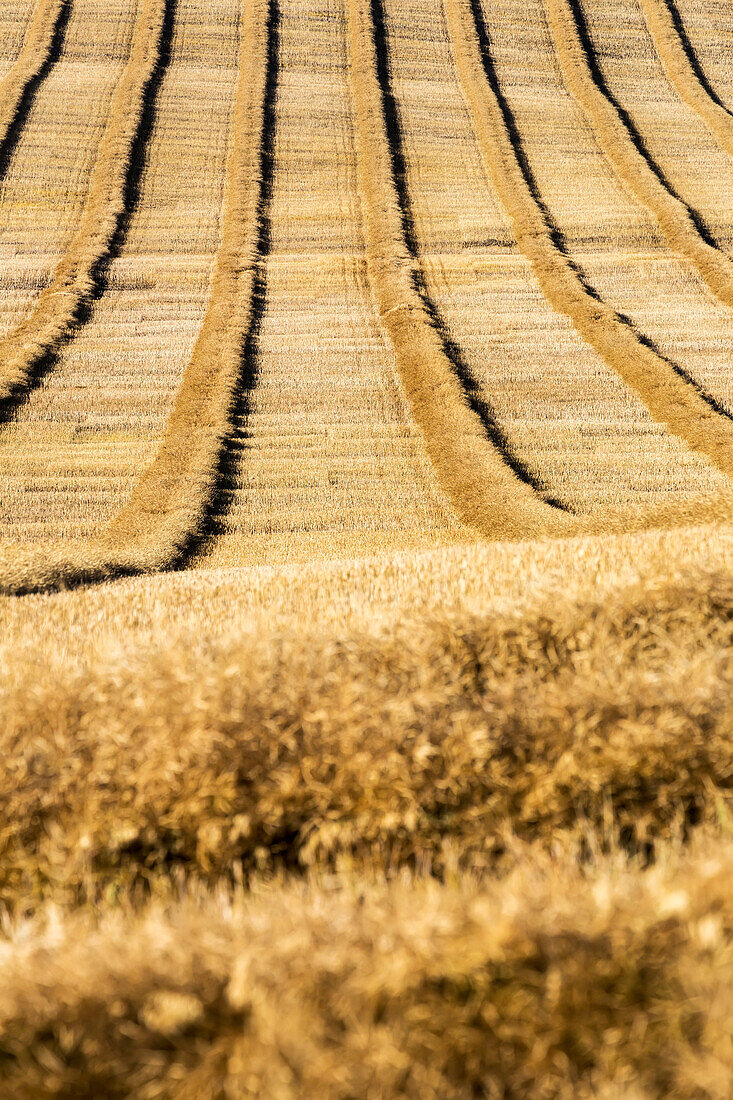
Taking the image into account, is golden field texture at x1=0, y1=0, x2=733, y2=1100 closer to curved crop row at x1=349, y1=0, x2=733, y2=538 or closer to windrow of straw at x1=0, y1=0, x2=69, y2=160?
curved crop row at x1=349, y1=0, x2=733, y2=538

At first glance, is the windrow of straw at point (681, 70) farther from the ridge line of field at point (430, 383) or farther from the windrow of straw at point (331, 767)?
the windrow of straw at point (331, 767)

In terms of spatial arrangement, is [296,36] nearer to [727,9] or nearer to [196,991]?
[727,9]

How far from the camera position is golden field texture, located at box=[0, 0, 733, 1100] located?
1992 millimetres

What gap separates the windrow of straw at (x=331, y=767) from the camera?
316 centimetres

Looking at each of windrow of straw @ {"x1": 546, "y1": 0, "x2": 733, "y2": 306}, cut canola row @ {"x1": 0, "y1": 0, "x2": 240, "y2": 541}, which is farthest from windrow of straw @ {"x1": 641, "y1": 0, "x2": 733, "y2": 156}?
cut canola row @ {"x1": 0, "y1": 0, "x2": 240, "y2": 541}

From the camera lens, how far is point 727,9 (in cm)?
4784

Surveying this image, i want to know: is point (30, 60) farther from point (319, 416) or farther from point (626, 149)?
point (319, 416)

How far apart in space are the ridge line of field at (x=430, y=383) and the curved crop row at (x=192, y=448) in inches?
144

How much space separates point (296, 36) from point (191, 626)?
4330 cm

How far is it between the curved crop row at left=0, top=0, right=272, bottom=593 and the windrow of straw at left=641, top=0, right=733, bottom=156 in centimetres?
1954

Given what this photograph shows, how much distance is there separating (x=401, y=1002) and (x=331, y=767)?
56.2 inches

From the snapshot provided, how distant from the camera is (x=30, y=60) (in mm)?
36938

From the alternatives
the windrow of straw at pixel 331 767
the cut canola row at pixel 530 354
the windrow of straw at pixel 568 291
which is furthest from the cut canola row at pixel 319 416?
the windrow of straw at pixel 331 767

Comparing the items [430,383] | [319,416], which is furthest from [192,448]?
[430,383]
